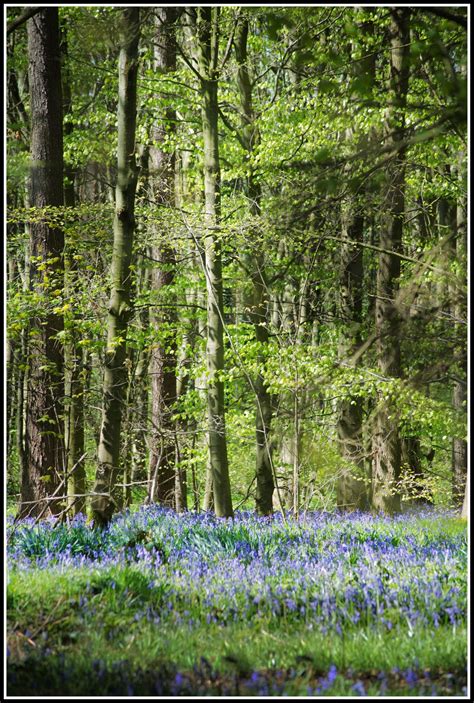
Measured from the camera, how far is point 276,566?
235 inches

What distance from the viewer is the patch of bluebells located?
186 inches

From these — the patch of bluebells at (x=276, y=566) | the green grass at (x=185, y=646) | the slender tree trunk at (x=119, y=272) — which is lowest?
the patch of bluebells at (x=276, y=566)

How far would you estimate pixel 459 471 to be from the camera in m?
18.8

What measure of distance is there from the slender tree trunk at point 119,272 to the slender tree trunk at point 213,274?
10.2ft

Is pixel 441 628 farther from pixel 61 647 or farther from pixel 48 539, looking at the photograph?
pixel 48 539

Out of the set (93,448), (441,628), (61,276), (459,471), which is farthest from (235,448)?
(441,628)

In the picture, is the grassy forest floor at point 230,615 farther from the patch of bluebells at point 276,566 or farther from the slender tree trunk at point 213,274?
the slender tree trunk at point 213,274

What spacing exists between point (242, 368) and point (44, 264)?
317 centimetres

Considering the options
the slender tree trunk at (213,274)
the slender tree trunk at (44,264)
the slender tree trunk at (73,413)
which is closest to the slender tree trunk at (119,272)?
the slender tree trunk at (73,413)

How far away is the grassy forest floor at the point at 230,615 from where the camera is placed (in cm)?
360

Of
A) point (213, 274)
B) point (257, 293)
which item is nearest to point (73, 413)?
A: point (213, 274)

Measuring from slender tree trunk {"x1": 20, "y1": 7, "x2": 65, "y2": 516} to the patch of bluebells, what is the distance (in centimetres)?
213

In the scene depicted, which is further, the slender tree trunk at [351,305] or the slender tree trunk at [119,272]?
the slender tree trunk at [351,305]

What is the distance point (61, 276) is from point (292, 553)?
5652mm
